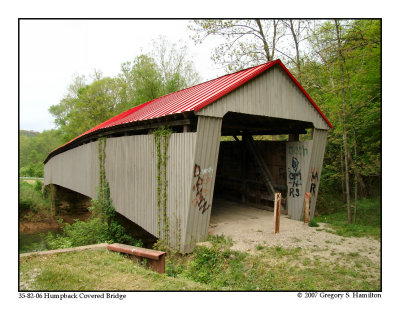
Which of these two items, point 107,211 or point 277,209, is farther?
point 107,211

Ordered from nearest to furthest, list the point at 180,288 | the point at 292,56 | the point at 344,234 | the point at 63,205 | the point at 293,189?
the point at 180,288, the point at 344,234, the point at 293,189, the point at 292,56, the point at 63,205

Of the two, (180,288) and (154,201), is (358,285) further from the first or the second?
(154,201)

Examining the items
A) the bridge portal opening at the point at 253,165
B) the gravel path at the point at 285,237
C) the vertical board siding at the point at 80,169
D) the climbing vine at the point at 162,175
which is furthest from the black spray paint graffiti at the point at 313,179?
the vertical board siding at the point at 80,169

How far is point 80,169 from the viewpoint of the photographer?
15625 mm

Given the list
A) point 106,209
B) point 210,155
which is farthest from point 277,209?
point 106,209

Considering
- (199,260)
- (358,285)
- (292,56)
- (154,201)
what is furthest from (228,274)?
(292,56)

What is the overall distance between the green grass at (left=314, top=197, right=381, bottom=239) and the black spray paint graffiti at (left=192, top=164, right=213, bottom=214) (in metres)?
3.92

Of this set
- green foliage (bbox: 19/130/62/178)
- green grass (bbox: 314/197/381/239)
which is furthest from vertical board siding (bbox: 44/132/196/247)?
green foliage (bbox: 19/130/62/178)

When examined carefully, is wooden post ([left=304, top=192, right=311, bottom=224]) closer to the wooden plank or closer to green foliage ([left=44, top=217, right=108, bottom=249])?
the wooden plank

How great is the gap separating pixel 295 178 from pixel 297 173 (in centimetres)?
20

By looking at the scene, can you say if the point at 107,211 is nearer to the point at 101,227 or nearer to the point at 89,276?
the point at 101,227

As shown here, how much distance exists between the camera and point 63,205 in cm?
2388

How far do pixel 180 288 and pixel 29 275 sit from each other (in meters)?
2.59

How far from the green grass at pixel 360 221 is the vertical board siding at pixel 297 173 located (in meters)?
0.88
